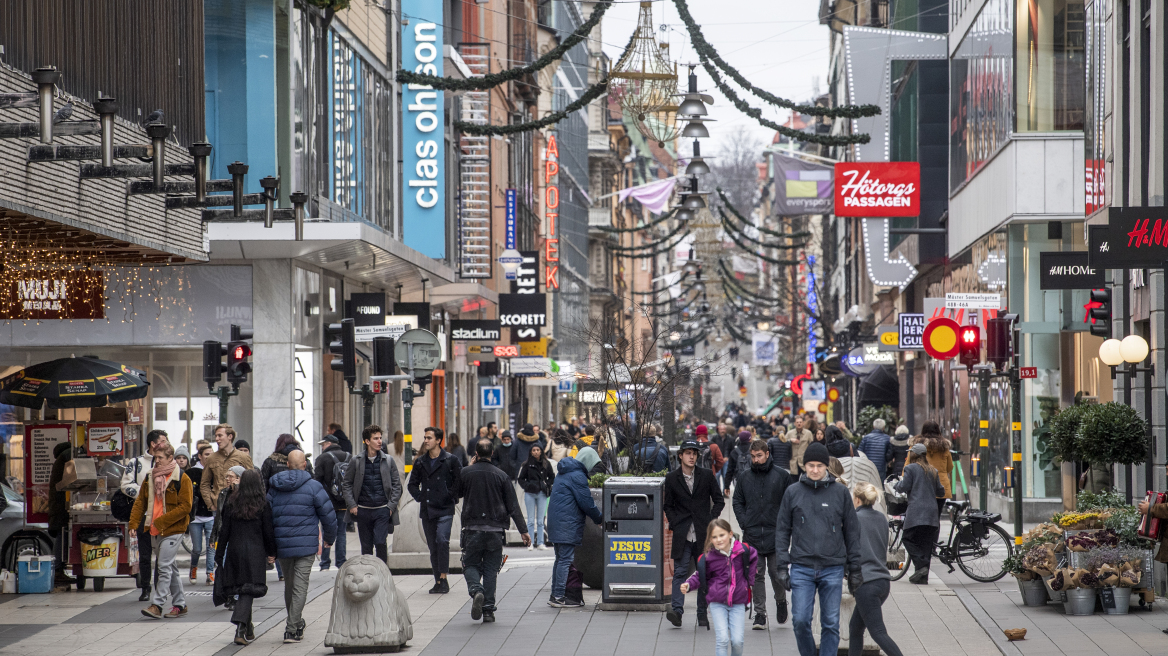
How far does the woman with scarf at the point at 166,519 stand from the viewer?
48.6 feet

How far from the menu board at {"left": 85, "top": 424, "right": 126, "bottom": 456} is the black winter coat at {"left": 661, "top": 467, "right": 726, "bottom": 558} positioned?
6902mm

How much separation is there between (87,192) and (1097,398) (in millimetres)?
15048

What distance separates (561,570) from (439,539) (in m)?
1.74

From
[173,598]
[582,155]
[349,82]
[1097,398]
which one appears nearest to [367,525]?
[173,598]

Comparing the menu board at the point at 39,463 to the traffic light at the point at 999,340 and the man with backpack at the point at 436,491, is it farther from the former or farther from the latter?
the traffic light at the point at 999,340

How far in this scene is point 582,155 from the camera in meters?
77.6

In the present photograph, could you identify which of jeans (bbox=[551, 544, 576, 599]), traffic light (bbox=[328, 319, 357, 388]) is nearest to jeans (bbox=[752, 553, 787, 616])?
jeans (bbox=[551, 544, 576, 599])

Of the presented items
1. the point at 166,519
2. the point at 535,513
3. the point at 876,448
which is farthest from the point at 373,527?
the point at 876,448

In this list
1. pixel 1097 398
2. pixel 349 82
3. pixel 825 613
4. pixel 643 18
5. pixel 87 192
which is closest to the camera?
pixel 825 613

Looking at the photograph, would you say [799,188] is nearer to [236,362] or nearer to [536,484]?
[536,484]

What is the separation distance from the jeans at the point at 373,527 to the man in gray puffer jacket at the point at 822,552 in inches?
260

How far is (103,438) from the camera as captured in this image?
17.7 meters

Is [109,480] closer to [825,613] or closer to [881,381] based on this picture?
[825,613]

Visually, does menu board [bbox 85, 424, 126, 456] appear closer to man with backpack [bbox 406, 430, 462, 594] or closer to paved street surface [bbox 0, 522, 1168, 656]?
paved street surface [bbox 0, 522, 1168, 656]
